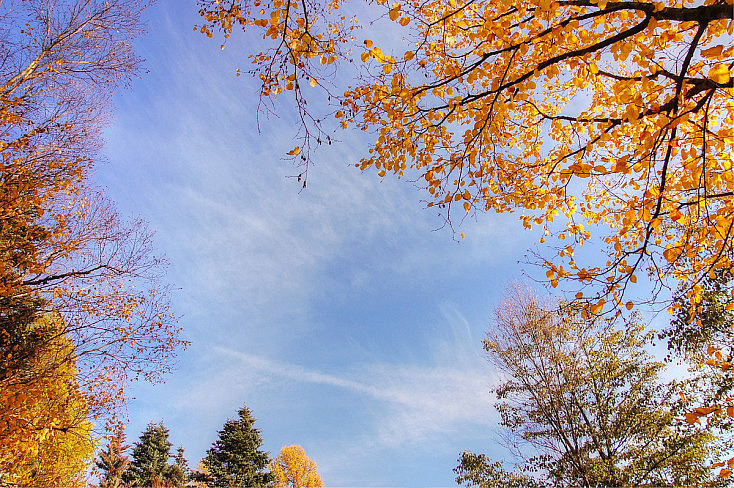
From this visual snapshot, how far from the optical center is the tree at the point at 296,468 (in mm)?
34031

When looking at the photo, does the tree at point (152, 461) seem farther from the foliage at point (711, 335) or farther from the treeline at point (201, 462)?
the foliage at point (711, 335)

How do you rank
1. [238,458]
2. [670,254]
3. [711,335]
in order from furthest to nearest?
[238,458] → [711,335] → [670,254]

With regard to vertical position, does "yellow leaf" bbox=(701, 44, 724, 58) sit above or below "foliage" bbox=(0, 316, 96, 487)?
above

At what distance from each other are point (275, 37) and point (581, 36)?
282cm

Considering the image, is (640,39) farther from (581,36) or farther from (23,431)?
(23,431)

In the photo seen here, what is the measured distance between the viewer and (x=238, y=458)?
2128cm

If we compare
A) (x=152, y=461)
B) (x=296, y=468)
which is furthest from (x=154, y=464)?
(x=296, y=468)

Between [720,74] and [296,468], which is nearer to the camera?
[720,74]

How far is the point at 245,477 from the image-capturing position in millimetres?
20922

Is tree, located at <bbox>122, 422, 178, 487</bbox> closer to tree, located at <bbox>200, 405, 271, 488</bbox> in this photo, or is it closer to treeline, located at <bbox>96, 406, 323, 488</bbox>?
treeline, located at <bbox>96, 406, 323, 488</bbox>

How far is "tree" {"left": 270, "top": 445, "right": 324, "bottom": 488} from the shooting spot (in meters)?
34.0

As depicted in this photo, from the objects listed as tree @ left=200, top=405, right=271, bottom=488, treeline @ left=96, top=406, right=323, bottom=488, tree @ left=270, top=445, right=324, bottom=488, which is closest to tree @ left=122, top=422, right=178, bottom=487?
treeline @ left=96, top=406, right=323, bottom=488

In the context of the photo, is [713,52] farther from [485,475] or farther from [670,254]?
[485,475]

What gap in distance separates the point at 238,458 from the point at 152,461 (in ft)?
27.1
